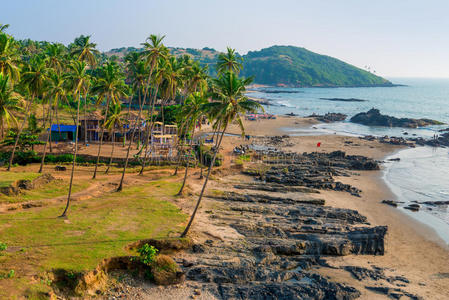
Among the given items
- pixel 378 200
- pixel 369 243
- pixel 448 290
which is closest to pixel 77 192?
pixel 369 243

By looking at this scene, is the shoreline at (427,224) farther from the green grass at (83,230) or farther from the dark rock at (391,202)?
the green grass at (83,230)

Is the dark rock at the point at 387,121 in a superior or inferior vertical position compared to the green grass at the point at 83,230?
superior

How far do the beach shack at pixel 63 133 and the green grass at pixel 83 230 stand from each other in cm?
3830

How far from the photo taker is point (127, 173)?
184 feet

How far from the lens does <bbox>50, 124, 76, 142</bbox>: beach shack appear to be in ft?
232

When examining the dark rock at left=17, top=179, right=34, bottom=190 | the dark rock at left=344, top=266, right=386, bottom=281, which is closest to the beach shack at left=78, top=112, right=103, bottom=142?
the dark rock at left=17, top=179, right=34, bottom=190

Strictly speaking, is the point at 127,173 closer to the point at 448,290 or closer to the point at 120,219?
the point at 120,219

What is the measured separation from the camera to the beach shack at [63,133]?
232 ft

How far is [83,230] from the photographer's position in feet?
94.6

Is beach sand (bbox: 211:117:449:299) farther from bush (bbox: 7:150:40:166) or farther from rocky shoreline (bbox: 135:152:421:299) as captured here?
bush (bbox: 7:150:40:166)

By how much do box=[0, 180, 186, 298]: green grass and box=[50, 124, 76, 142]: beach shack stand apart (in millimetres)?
38301

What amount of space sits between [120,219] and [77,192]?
12371 millimetres

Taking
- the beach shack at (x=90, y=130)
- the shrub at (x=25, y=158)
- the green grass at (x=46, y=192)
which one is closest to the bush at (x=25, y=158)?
the shrub at (x=25, y=158)

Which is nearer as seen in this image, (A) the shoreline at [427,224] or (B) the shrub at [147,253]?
(B) the shrub at [147,253]
